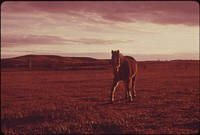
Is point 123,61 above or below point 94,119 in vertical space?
above

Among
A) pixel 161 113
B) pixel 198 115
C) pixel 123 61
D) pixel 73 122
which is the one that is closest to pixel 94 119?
pixel 73 122

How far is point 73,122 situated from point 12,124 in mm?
2057

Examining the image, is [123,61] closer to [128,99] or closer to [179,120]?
[128,99]

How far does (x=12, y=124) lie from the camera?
10.3 metres

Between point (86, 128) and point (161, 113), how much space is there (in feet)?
11.1

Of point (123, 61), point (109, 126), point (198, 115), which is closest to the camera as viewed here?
point (109, 126)

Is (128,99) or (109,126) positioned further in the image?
(128,99)

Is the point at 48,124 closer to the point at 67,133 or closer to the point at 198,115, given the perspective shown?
the point at 67,133

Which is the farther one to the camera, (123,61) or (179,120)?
(123,61)

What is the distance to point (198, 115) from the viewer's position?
35.7 feet

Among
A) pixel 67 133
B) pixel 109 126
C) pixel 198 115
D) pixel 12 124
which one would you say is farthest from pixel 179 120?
pixel 12 124

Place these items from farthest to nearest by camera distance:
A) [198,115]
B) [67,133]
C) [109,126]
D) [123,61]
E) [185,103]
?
[123,61] → [185,103] → [198,115] → [109,126] → [67,133]

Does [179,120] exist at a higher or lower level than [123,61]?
lower

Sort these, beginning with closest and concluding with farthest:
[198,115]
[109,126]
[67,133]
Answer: [67,133]
[109,126]
[198,115]
